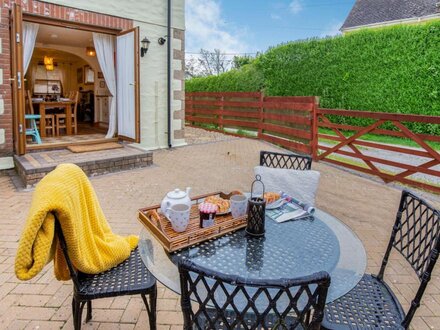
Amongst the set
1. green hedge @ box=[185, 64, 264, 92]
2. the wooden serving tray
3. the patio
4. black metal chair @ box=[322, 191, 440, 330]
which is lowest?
the patio

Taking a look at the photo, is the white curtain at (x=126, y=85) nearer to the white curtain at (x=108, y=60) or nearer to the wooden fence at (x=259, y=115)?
the white curtain at (x=108, y=60)

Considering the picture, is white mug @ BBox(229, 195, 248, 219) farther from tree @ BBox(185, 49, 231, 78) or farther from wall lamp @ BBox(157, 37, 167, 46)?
tree @ BBox(185, 49, 231, 78)

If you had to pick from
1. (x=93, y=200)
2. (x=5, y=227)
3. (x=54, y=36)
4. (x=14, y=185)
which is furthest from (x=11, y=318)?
(x=54, y=36)

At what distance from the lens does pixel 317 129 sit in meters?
6.72

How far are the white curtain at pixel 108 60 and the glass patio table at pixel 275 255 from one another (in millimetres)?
5418

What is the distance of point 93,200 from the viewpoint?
1.68m

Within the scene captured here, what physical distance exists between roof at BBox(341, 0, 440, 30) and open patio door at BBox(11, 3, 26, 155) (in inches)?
533

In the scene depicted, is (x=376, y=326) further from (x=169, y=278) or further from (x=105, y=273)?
(x=105, y=273)

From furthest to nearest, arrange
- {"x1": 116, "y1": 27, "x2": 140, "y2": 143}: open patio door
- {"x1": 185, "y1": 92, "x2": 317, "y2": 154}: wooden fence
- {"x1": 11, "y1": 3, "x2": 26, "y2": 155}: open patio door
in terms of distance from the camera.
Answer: {"x1": 185, "y1": 92, "x2": 317, "y2": 154}: wooden fence < {"x1": 116, "y1": 27, "x2": 140, "y2": 143}: open patio door < {"x1": 11, "y1": 3, "x2": 26, "y2": 155}: open patio door

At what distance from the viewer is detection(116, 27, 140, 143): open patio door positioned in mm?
5961

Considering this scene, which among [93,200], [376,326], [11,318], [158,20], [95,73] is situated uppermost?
[158,20]

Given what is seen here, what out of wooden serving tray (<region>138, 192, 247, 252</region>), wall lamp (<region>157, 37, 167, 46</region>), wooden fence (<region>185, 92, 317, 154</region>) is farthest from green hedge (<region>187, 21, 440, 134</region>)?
wooden serving tray (<region>138, 192, 247, 252</region>)

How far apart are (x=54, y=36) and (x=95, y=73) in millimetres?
1980

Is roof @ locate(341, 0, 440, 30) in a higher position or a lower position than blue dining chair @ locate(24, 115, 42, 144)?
higher
